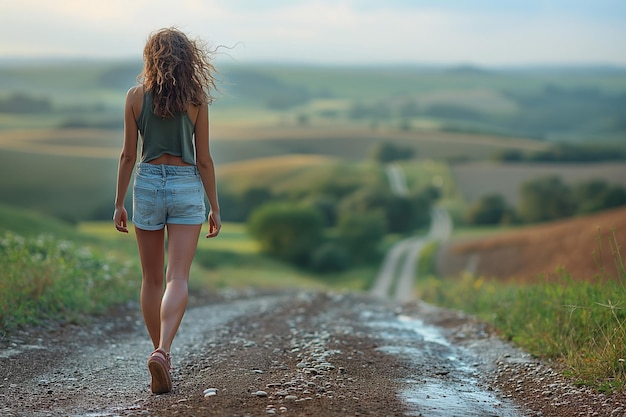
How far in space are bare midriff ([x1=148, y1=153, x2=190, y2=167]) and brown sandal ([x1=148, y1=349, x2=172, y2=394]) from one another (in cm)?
122

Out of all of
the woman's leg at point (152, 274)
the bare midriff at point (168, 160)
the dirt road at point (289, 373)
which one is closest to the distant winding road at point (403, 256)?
the dirt road at point (289, 373)

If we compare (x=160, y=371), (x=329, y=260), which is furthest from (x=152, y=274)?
(x=329, y=260)

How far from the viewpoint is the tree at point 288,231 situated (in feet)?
168

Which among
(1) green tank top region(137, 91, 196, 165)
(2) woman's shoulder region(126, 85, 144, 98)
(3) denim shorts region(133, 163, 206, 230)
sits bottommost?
(3) denim shorts region(133, 163, 206, 230)

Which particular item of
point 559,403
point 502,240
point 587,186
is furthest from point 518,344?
point 587,186

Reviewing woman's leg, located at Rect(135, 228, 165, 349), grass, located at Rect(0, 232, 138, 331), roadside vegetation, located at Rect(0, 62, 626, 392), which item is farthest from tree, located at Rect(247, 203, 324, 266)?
woman's leg, located at Rect(135, 228, 165, 349)

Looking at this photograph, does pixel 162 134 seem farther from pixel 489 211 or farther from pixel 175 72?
pixel 489 211

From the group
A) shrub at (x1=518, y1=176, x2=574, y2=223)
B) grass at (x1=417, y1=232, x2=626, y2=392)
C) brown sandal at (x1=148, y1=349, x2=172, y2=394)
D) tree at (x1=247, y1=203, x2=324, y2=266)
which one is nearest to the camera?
brown sandal at (x1=148, y1=349, x2=172, y2=394)

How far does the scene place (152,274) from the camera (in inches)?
213

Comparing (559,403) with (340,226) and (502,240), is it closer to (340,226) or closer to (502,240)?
(502,240)

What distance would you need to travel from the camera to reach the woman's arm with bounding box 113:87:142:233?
5.13 meters

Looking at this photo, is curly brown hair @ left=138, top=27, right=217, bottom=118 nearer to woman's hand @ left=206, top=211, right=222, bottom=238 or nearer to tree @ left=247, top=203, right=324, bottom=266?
woman's hand @ left=206, top=211, right=222, bottom=238

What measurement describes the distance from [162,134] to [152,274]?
1009 mm

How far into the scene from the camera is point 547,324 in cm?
689
